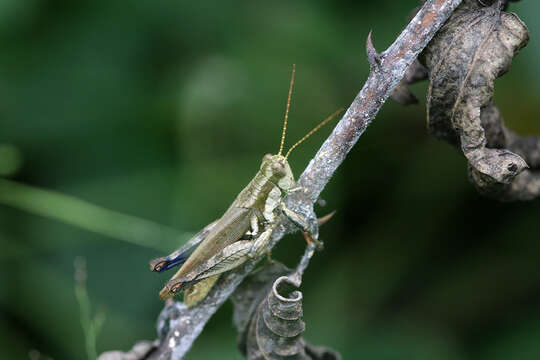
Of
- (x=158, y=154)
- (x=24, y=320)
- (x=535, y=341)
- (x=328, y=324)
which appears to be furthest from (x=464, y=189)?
(x=24, y=320)

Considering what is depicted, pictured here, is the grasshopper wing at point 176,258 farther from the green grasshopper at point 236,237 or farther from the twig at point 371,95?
the twig at point 371,95

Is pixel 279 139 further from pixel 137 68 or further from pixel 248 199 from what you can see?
pixel 137 68

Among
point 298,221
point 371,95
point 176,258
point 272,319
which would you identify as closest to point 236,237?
point 176,258

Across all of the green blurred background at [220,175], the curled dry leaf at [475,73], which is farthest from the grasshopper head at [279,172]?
the curled dry leaf at [475,73]

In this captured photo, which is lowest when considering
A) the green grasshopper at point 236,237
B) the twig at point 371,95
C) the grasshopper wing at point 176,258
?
the grasshopper wing at point 176,258

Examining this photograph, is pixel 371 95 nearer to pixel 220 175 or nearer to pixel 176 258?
pixel 176 258
